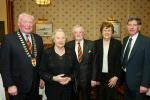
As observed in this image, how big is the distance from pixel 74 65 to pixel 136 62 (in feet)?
2.76

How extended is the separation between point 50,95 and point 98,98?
94 cm

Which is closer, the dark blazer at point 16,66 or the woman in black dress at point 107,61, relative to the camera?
the dark blazer at point 16,66

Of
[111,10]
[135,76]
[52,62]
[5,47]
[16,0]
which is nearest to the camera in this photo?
[5,47]

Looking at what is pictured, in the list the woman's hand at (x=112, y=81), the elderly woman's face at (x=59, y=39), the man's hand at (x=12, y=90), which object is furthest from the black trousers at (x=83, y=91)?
the man's hand at (x=12, y=90)

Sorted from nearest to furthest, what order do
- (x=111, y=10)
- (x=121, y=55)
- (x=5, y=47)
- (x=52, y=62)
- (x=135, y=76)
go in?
(x=5, y=47) → (x=52, y=62) → (x=135, y=76) → (x=121, y=55) → (x=111, y=10)

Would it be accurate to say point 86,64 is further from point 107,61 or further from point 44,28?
point 44,28

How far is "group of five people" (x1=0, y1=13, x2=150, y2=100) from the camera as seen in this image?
9.80 feet

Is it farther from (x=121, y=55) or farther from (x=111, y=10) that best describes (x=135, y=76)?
(x=111, y=10)

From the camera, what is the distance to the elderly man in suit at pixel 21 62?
291cm

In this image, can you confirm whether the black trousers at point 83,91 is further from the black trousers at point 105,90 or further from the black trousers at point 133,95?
the black trousers at point 133,95

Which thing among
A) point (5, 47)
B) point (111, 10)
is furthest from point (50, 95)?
point (111, 10)

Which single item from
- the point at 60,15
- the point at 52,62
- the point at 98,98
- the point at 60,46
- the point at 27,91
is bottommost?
the point at 98,98

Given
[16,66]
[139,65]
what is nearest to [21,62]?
[16,66]

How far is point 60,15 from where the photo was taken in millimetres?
7230
